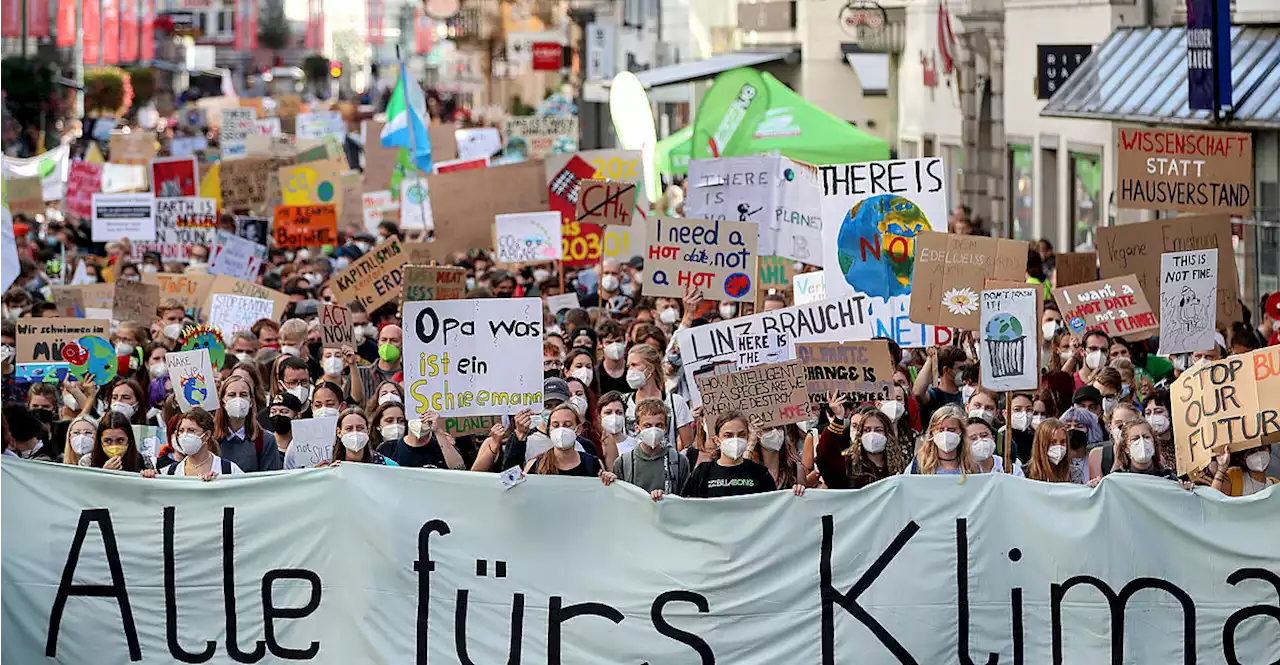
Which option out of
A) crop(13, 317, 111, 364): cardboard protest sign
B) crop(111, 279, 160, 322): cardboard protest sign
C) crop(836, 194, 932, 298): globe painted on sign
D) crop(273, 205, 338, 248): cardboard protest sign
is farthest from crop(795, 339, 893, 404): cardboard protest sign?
crop(273, 205, 338, 248): cardboard protest sign

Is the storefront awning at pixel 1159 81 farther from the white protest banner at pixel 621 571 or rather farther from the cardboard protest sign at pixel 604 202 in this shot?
the white protest banner at pixel 621 571

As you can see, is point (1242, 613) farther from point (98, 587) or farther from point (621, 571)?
point (98, 587)

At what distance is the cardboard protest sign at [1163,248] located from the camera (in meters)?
14.6

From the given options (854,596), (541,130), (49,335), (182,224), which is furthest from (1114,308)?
(541,130)

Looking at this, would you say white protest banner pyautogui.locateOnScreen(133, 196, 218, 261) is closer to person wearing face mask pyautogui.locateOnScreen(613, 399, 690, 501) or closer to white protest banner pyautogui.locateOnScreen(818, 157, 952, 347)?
white protest banner pyautogui.locateOnScreen(818, 157, 952, 347)

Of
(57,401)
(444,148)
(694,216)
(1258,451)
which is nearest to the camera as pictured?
(1258,451)

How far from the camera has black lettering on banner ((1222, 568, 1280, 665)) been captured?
9.19m

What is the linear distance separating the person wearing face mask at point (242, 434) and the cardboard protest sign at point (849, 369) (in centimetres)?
253

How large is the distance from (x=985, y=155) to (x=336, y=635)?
71.1 feet

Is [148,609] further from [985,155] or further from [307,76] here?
[307,76]

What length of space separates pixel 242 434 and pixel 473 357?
1235 millimetres

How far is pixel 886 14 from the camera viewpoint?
34.6 metres

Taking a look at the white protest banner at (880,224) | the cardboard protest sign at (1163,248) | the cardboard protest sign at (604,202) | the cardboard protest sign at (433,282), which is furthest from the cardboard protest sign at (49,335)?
the cardboard protest sign at (1163,248)

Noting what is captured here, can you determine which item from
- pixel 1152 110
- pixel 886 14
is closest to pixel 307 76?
pixel 886 14
